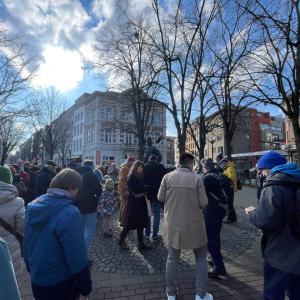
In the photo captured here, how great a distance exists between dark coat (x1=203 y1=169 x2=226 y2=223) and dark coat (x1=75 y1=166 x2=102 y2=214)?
2067mm

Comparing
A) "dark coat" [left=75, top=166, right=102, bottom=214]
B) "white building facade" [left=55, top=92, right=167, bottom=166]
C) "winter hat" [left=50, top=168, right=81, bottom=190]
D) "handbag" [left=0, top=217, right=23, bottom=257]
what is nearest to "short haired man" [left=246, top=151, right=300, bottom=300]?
"winter hat" [left=50, top=168, right=81, bottom=190]

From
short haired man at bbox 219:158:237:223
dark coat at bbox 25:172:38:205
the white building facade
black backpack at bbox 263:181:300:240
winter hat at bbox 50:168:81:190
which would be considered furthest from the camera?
the white building facade

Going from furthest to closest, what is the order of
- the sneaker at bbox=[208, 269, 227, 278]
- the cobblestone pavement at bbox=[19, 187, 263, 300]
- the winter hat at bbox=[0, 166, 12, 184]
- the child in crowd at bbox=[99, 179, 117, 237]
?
1. the child in crowd at bbox=[99, 179, 117, 237]
2. the sneaker at bbox=[208, 269, 227, 278]
3. the cobblestone pavement at bbox=[19, 187, 263, 300]
4. the winter hat at bbox=[0, 166, 12, 184]

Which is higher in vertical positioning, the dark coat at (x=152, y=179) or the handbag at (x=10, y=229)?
the dark coat at (x=152, y=179)

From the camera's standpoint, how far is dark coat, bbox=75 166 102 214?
5020 millimetres

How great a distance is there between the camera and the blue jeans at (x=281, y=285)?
2549mm

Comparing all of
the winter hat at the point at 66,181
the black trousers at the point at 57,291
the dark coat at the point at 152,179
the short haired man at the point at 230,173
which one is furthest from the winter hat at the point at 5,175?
the short haired man at the point at 230,173

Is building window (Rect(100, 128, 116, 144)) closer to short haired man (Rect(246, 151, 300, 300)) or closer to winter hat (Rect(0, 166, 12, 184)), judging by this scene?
winter hat (Rect(0, 166, 12, 184))

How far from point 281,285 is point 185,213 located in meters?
1.40

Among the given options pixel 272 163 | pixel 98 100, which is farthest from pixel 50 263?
pixel 98 100

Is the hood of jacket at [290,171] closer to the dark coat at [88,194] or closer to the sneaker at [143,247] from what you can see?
the dark coat at [88,194]

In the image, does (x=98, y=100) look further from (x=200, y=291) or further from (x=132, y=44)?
(x=200, y=291)

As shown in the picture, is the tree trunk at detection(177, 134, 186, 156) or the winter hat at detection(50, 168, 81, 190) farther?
the tree trunk at detection(177, 134, 186, 156)

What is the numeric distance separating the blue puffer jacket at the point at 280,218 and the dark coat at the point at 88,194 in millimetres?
3263
